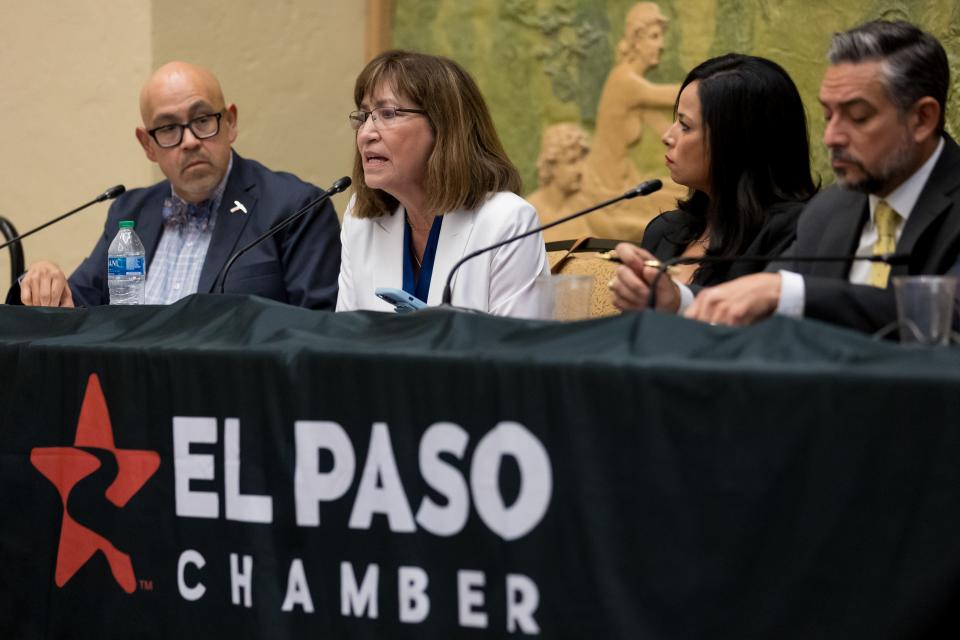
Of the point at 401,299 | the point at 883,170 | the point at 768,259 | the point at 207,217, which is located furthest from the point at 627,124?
the point at 768,259

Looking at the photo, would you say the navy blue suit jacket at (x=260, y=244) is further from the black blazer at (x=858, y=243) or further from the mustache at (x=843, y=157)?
the mustache at (x=843, y=157)

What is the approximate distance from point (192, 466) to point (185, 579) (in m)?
0.20

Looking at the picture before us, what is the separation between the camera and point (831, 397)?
1742mm

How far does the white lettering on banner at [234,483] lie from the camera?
86.7 inches

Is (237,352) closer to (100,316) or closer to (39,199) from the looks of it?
(100,316)

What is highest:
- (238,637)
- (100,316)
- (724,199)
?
(724,199)

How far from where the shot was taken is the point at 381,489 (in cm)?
207

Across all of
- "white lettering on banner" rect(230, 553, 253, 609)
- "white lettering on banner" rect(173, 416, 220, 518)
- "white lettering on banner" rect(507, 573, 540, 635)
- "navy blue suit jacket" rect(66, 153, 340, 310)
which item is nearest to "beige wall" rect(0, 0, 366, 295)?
"navy blue suit jacket" rect(66, 153, 340, 310)

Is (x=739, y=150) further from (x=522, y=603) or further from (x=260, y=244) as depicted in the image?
(x=522, y=603)

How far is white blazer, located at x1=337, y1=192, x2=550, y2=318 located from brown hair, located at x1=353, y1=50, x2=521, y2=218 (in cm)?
5

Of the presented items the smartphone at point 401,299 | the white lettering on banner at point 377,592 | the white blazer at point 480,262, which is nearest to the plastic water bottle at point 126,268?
the white blazer at point 480,262

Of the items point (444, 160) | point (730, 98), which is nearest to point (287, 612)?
point (444, 160)

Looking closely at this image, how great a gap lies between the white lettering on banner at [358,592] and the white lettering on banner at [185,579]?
29cm

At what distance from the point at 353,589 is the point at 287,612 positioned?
14cm
